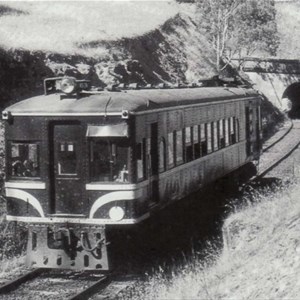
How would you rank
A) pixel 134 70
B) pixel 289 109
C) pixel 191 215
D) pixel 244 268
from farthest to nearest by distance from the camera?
pixel 289 109
pixel 134 70
pixel 191 215
pixel 244 268

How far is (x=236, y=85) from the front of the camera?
2050 cm

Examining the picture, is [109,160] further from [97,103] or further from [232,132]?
[232,132]

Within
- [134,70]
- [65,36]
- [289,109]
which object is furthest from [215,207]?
[289,109]

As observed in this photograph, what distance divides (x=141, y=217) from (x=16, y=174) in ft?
7.68

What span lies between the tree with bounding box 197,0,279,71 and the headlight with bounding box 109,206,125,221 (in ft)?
109

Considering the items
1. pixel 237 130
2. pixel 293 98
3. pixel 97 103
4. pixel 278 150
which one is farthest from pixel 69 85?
pixel 293 98

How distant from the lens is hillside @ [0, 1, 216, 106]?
77.8ft

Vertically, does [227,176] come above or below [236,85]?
below

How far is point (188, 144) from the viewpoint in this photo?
1398 cm

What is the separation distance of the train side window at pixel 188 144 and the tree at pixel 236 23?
29.8m

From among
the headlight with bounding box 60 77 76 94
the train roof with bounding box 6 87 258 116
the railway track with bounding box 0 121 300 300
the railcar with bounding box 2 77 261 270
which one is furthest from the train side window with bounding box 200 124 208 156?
the railway track with bounding box 0 121 300 300

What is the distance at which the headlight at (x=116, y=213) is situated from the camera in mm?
11102

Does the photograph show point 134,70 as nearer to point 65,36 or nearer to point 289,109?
point 65,36

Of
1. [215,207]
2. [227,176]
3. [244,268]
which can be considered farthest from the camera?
[227,176]
